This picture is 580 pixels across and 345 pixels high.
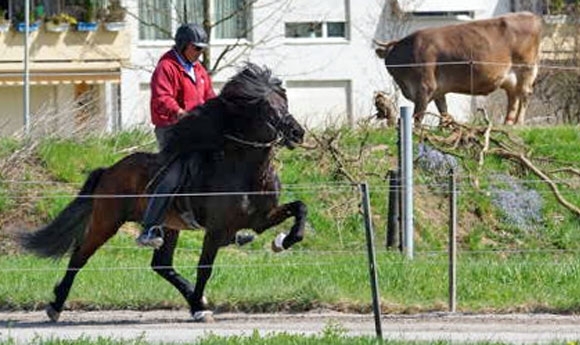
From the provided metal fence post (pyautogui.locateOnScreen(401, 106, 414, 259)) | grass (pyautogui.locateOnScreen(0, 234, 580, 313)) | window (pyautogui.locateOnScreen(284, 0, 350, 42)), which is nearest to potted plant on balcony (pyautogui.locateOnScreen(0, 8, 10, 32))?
window (pyautogui.locateOnScreen(284, 0, 350, 42))

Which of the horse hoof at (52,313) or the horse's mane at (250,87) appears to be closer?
the horse's mane at (250,87)

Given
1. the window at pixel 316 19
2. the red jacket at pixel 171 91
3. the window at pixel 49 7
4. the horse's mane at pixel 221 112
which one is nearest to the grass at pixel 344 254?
the horse's mane at pixel 221 112

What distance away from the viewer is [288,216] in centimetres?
1587

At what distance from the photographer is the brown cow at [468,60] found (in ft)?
89.1

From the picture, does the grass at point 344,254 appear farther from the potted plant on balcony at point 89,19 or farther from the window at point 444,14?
the window at point 444,14

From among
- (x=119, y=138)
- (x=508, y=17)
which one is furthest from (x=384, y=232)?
(x=508, y=17)

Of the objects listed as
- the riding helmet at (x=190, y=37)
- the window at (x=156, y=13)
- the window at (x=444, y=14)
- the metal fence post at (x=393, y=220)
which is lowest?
the metal fence post at (x=393, y=220)

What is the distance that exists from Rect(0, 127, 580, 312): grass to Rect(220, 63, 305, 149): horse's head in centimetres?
200

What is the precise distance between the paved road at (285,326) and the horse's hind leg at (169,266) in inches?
10.8

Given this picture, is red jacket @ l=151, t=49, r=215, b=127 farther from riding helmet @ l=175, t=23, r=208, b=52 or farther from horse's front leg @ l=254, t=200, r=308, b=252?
horse's front leg @ l=254, t=200, r=308, b=252

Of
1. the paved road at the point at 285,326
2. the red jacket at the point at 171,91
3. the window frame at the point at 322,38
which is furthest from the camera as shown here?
the window frame at the point at 322,38

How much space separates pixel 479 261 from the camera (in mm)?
20141

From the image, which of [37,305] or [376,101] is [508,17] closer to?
[376,101]

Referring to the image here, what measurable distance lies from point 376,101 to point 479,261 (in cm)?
590
